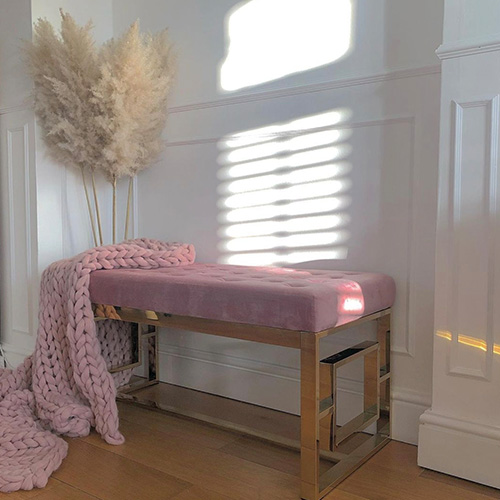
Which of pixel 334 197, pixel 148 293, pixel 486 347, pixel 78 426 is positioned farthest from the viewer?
pixel 334 197

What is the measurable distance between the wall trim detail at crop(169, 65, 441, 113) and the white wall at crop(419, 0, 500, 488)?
21 cm

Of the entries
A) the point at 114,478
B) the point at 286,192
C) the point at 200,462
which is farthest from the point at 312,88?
the point at 114,478

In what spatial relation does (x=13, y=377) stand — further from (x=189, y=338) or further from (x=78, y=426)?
(x=189, y=338)

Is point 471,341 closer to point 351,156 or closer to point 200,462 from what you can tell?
point 351,156

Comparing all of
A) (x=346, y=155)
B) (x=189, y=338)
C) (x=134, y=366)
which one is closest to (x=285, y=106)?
(x=346, y=155)

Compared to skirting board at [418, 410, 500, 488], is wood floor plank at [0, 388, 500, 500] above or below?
below

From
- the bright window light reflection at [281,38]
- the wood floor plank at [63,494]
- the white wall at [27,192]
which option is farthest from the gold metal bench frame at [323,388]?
the bright window light reflection at [281,38]

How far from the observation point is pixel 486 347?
1473 millimetres

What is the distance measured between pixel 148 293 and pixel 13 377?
80 centimetres

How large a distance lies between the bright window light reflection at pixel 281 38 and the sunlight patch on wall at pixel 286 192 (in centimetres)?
21

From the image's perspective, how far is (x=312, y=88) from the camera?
1917mm

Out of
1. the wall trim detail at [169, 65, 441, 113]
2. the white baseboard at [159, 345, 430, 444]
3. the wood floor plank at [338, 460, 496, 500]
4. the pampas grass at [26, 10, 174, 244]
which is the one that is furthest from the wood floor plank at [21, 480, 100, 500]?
the wall trim detail at [169, 65, 441, 113]

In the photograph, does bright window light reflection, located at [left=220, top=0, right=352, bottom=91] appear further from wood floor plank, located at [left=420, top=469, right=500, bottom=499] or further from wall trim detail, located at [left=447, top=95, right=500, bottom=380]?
wood floor plank, located at [left=420, top=469, right=500, bottom=499]

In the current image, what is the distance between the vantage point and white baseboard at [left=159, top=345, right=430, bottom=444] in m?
1.76
